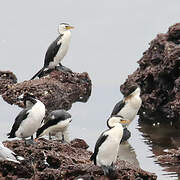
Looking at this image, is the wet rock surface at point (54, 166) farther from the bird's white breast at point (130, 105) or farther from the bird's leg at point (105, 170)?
the bird's white breast at point (130, 105)

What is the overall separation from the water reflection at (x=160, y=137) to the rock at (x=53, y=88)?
271 centimetres

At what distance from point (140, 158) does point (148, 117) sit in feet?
11.0

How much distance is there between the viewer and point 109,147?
1479 cm

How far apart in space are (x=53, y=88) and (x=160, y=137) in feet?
13.9

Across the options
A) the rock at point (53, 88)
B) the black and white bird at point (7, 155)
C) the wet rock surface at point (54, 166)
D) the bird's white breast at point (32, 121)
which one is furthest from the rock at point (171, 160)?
the rock at point (53, 88)

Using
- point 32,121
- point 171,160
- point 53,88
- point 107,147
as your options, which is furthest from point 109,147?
point 53,88

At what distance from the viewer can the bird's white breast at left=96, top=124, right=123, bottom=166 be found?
14750mm

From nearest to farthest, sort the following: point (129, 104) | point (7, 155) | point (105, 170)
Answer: point (105, 170)
point (7, 155)
point (129, 104)

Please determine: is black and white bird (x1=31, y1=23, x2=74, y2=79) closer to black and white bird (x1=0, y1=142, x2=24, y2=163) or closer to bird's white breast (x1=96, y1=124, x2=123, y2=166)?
bird's white breast (x1=96, y1=124, x2=123, y2=166)

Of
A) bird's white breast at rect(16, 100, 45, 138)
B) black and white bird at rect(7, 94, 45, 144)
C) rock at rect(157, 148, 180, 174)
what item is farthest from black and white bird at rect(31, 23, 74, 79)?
bird's white breast at rect(16, 100, 45, 138)

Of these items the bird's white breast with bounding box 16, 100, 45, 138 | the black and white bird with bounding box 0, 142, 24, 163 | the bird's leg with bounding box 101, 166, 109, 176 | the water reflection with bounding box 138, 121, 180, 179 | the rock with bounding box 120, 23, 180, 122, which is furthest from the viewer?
the rock with bounding box 120, 23, 180, 122

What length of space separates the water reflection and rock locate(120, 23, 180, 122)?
1.43 ft

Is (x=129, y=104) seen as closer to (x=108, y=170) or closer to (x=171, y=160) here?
(x=171, y=160)

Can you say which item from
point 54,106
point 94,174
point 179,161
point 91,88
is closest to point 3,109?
point 54,106
